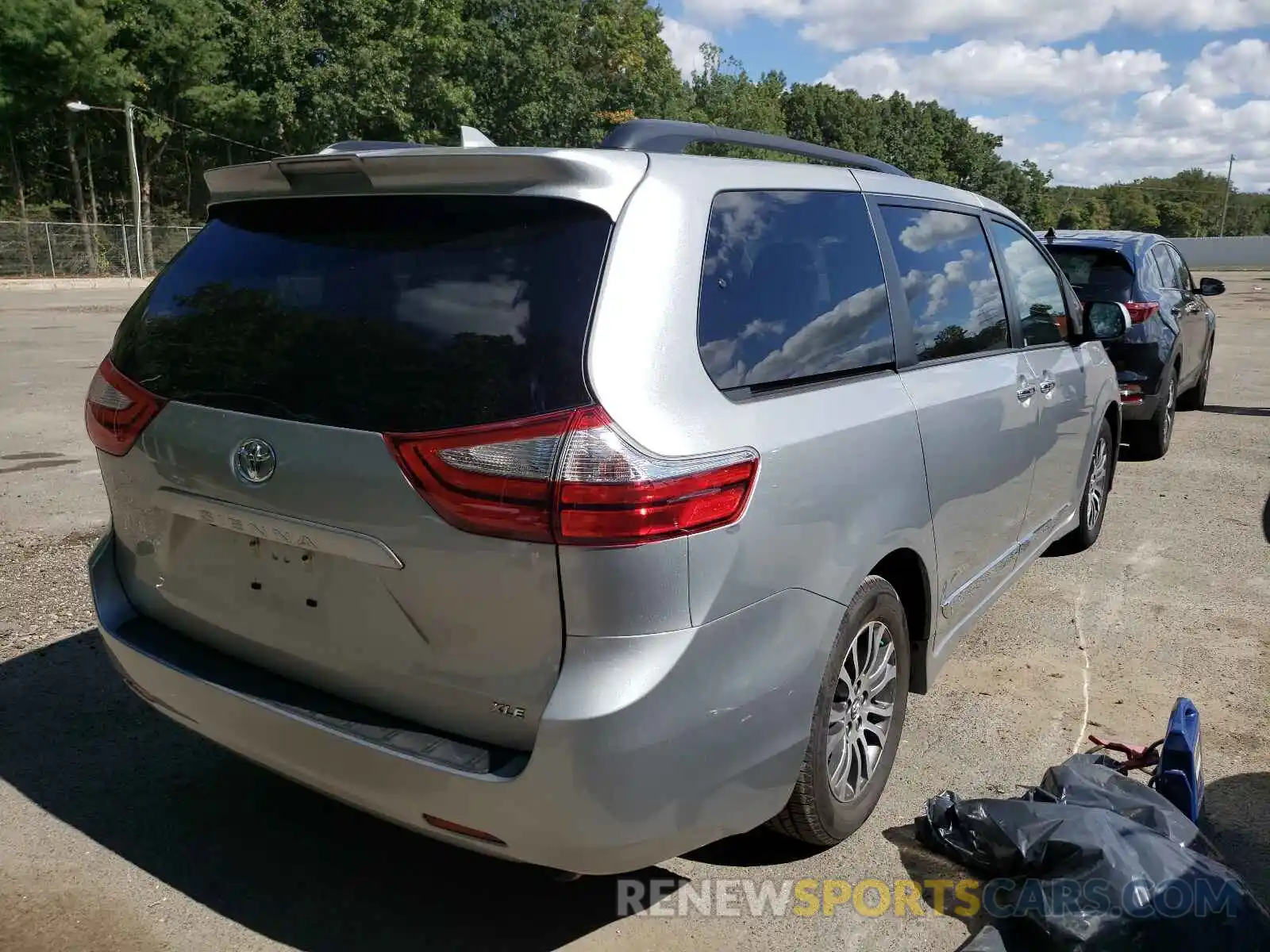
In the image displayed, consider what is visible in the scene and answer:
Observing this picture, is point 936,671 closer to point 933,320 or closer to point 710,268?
point 933,320

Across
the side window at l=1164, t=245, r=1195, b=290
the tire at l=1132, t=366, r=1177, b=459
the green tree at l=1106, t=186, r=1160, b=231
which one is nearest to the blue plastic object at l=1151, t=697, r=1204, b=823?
the tire at l=1132, t=366, r=1177, b=459

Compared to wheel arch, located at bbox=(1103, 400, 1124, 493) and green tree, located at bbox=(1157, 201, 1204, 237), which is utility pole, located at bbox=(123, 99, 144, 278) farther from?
green tree, located at bbox=(1157, 201, 1204, 237)

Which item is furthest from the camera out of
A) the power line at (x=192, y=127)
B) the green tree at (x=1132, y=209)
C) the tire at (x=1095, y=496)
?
the green tree at (x=1132, y=209)

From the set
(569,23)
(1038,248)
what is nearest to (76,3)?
(569,23)

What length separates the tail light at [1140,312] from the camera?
7.79 m

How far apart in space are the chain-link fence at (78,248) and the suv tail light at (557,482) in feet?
124

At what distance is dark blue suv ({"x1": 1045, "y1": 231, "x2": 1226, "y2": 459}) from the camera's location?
7.90 m

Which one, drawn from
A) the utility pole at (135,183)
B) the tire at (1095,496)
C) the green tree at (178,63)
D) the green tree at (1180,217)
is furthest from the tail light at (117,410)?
the green tree at (1180,217)

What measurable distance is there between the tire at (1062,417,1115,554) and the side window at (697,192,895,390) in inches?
116

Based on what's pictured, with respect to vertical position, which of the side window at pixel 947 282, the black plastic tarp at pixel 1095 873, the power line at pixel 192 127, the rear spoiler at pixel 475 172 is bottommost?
the black plastic tarp at pixel 1095 873

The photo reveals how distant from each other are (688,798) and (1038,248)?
3.56 metres

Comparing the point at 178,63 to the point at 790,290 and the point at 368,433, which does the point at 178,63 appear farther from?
the point at 368,433

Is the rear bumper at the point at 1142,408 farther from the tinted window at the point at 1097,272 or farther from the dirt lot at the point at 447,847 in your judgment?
the dirt lot at the point at 447,847

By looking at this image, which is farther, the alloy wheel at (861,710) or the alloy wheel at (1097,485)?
the alloy wheel at (1097,485)
